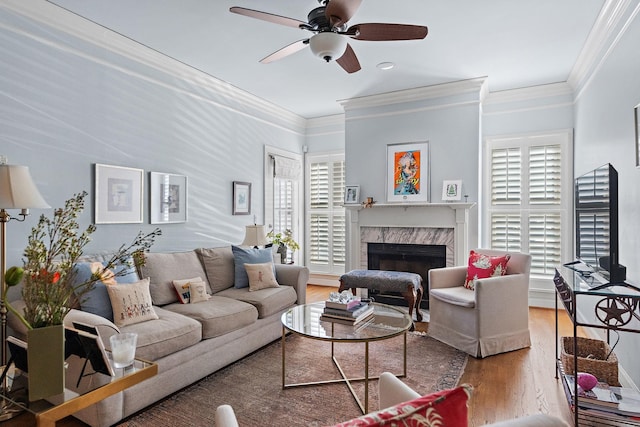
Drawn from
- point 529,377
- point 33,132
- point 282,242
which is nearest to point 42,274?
point 33,132

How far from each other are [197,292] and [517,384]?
2.59 meters

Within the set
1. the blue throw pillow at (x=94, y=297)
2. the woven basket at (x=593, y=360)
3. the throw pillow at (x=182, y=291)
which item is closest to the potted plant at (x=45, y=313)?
the blue throw pillow at (x=94, y=297)

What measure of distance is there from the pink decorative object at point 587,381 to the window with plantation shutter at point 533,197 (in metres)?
2.83

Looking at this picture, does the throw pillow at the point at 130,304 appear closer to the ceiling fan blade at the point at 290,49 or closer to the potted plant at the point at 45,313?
the potted plant at the point at 45,313

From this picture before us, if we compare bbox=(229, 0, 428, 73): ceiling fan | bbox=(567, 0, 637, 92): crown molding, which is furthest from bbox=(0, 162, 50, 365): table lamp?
bbox=(567, 0, 637, 92): crown molding

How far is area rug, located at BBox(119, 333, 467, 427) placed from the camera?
2281mm

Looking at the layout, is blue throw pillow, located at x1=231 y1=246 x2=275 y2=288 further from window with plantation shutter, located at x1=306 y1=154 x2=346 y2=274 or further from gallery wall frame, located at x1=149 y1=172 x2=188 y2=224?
window with plantation shutter, located at x1=306 y1=154 x2=346 y2=274

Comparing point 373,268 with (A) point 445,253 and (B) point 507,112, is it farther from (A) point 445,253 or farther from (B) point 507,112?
(B) point 507,112

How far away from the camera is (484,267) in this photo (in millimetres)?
3607

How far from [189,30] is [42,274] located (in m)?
2.60

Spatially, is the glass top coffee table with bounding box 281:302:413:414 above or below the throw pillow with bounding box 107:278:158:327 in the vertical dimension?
below

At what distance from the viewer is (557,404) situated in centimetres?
244

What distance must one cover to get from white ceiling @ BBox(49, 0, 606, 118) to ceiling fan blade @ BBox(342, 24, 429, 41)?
505mm

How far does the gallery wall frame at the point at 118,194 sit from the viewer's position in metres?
3.20
